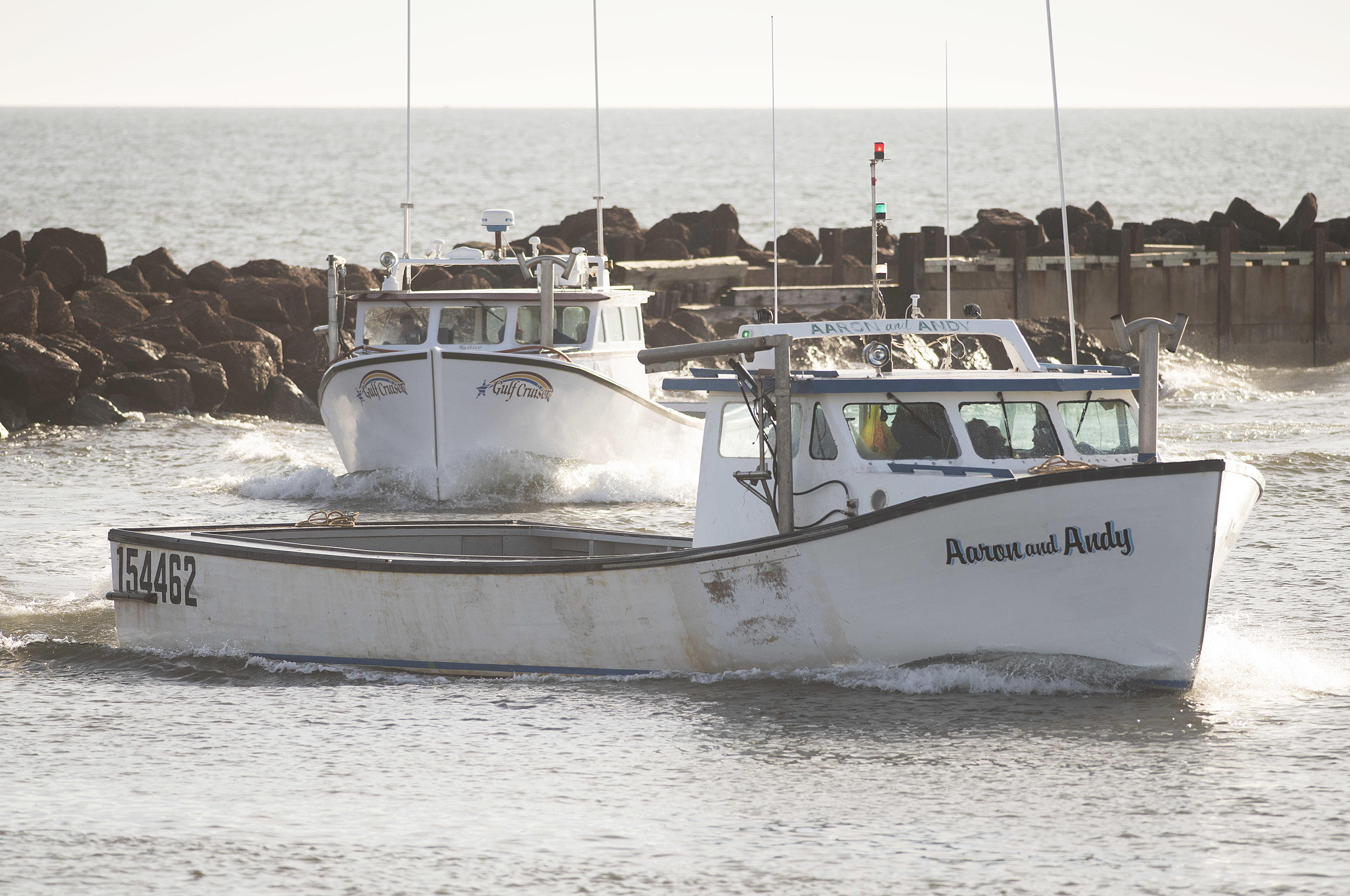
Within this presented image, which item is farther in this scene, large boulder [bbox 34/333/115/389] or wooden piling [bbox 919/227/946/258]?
wooden piling [bbox 919/227/946/258]

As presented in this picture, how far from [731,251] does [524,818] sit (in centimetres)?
2976

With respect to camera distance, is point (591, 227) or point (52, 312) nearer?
point (52, 312)

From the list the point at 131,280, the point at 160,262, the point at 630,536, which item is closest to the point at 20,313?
the point at 131,280

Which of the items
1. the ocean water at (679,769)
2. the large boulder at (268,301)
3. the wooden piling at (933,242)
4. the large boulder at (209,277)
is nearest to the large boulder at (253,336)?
the large boulder at (268,301)

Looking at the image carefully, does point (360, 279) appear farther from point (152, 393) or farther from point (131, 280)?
point (152, 393)

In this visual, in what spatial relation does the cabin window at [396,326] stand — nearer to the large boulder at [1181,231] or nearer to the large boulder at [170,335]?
the large boulder at [170,335]

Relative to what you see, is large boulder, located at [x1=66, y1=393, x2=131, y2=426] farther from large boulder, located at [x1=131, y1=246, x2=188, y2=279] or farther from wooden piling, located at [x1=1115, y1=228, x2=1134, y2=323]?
wooden piling, located at [x1=1115, y1=228, x2=1134, y2=323]

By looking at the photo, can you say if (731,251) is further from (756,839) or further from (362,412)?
(756,839)

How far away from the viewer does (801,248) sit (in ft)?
123

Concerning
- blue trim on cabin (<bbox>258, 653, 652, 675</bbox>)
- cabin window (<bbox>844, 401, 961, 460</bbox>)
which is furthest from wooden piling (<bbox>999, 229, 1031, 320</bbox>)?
blue trim on cabin (<bbox>258, 653, 652, 675</bbox>)

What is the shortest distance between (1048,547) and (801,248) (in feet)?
95.9

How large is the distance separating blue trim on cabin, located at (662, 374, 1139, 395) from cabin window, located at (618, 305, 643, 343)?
411 inches

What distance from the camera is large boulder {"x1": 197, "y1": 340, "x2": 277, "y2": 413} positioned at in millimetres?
26703

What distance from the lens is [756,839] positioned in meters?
7.18
